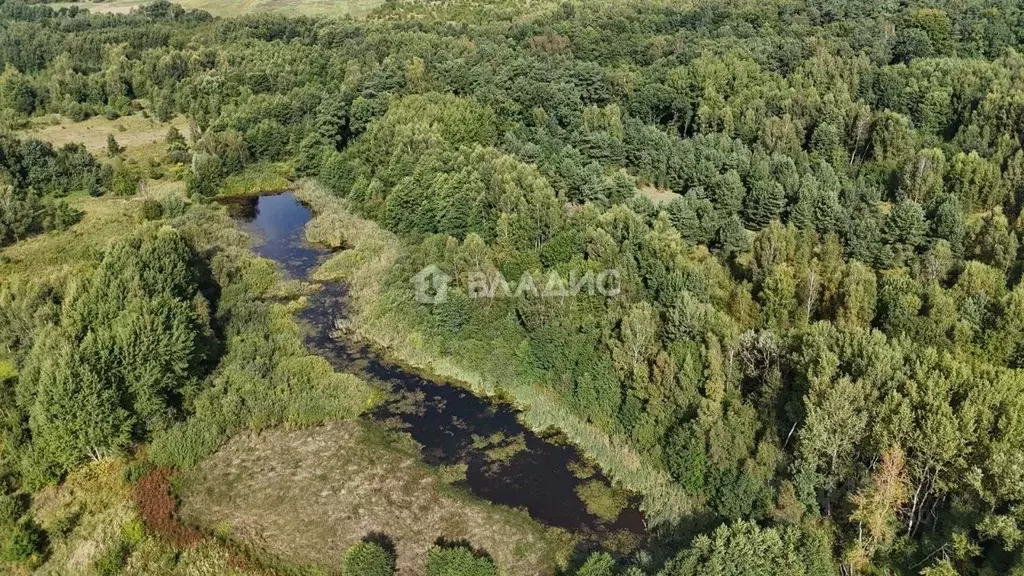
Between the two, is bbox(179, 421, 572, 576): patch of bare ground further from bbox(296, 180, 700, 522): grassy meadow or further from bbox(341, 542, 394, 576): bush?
bbox(296, 180, 700, 522): grassy meadow

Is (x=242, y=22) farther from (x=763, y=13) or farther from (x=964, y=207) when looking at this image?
(x=964, y=207)

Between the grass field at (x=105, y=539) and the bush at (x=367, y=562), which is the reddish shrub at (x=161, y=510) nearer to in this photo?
the grass field at (x=105, y=539)

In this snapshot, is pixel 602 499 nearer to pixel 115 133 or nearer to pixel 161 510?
pixel 161 510

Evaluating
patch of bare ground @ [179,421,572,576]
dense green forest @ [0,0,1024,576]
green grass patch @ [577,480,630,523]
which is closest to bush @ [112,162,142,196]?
dense green forest @ [0,0,1024,576]

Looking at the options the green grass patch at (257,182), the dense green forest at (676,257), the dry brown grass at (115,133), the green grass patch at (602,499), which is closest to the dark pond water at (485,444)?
the green grass patch at (602,499)

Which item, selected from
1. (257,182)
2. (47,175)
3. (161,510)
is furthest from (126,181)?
(161,510)
